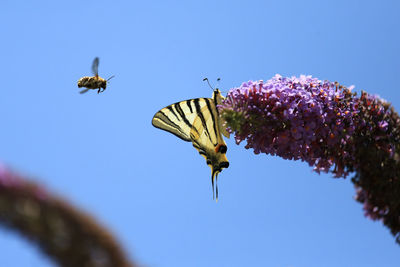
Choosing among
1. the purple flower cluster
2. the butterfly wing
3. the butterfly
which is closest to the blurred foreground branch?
the purple flower cluster

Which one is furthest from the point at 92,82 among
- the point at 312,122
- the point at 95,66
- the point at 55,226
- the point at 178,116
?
the point at 55,226

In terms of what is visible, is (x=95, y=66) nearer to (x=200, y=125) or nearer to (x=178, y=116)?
(x=178, y=116)

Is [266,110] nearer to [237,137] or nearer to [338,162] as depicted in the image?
[237,137]

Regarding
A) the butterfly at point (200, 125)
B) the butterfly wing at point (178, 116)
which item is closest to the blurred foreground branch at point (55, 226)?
the butterfly at point (200, 125)

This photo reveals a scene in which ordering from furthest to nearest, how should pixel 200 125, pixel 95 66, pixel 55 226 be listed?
pixel 200 125
pixel 95 66
pixel 55 226

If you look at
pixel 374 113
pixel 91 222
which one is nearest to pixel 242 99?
pixel 374 113

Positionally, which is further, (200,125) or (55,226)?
(200,125)

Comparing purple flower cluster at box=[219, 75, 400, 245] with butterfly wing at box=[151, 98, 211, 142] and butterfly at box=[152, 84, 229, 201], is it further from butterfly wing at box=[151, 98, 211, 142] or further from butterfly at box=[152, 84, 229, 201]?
butterfly wing at box=[151, 98, 211, 142]

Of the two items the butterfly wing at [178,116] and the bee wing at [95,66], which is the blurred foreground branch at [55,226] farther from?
the butterfly wing at [178,116]
